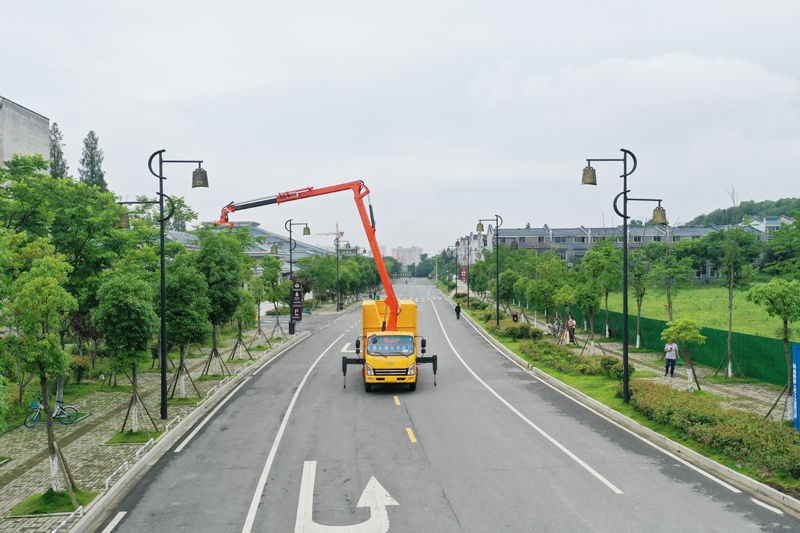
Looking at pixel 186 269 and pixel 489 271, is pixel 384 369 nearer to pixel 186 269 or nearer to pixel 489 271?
pixel 186 269

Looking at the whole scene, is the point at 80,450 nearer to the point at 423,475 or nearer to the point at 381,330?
the point at 423,475

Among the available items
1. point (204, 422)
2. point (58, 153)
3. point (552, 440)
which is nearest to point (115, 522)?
point (204, 422)

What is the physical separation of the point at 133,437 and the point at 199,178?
840 centimetres

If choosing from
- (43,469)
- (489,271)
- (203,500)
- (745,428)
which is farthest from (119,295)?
(489,271)

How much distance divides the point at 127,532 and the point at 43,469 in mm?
5823

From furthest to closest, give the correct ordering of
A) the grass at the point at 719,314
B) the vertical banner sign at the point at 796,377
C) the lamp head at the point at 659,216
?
the grass at the point at 719,314 → the lamp head at the point at 659,216 → the vertical banner sign at the point at 796,377

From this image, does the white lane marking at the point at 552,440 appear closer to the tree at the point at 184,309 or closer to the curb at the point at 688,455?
the curb at the point at 688,455

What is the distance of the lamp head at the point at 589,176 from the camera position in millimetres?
19906

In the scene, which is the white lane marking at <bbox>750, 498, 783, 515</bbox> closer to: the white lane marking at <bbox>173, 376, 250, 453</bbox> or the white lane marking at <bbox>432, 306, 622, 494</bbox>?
the white lane marking at <bbox>432, 306, 622, 494</bbox>

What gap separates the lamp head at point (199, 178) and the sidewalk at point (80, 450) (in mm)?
7865

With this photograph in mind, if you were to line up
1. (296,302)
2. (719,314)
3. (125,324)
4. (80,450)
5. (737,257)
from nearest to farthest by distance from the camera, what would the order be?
1. (80,450)
2. (125,324)
3. (737,257)
4. (719,314)
5. (296,302)

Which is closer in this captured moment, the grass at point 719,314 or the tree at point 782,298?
the tree at point 782,298

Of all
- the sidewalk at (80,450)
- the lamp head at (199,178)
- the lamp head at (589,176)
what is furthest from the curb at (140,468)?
the lamp head at (589,176)

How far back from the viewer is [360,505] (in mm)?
12320
